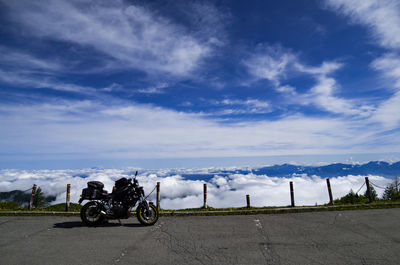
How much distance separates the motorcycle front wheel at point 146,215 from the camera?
8.52 m

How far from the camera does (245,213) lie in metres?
10.8

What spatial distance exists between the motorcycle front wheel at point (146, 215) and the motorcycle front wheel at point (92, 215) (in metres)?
1.40

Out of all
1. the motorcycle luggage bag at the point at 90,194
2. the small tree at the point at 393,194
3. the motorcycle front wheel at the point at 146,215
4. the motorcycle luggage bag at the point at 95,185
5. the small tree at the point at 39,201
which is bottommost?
the small tree at the point at 39,201

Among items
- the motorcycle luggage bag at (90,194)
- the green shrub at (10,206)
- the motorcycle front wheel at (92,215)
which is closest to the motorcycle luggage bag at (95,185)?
the motorcycle luggage bag at (90,194)

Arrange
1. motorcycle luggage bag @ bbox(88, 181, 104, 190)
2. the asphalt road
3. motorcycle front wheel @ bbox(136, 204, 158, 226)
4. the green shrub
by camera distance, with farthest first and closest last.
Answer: the green shrub < motorcycle luggage bag @ bbox(88, 181, 104, 190) < motorcycle front wheel @ bbox(136, 204, 158, 226) < the asphalt road

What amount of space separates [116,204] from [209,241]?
4.24 meters

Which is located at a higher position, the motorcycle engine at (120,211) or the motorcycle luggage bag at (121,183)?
the motorcycle luggage bag at (121,183)

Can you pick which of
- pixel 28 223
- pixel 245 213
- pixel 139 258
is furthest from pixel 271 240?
pixel 28 223

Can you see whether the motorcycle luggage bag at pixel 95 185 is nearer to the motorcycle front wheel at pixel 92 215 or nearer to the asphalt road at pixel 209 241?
the motorcycle front wheel at pixel 92 215

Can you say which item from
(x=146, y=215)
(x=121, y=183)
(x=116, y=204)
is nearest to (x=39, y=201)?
(x=116, y=204)

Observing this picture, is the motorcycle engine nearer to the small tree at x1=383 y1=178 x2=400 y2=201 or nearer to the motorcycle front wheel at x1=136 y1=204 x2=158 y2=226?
the motorcycle front wheel at x1=136 y1=204 x2=158 y2=226

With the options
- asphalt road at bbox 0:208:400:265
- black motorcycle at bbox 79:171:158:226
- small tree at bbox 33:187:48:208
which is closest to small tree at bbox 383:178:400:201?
asphalt road at bbox 0:208:400:265

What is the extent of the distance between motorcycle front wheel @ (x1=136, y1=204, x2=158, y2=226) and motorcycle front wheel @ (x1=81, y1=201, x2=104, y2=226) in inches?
55.0

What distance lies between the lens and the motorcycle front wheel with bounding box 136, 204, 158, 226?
8.52 metres
